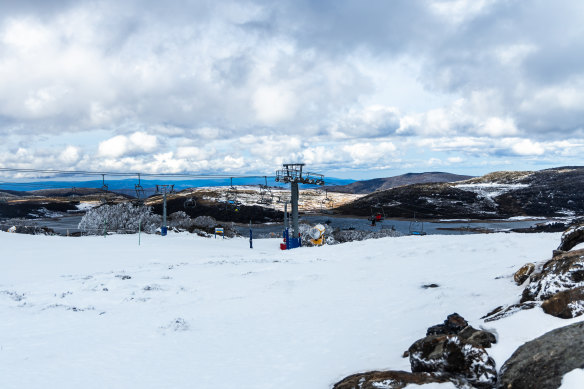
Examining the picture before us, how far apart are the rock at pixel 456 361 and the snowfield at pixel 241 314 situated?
0.48 meters

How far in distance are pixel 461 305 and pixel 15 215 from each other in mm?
177165

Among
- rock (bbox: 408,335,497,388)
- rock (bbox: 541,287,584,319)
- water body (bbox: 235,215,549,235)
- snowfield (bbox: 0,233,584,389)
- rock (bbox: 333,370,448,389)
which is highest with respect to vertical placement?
rock (bbox: 541,287,584,319)

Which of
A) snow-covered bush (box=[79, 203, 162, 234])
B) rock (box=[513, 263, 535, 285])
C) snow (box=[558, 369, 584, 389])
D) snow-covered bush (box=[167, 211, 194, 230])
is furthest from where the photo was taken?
snow-covered bush (box=[79, 203, 162, 234])

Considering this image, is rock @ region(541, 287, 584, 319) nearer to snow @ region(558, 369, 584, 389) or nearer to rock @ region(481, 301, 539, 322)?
rock @ region(481, 301, 539, 322)

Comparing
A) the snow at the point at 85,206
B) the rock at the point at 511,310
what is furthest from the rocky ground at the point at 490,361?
the snow at the point at 85,206

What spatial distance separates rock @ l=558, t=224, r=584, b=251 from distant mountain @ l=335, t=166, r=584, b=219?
5019 inches

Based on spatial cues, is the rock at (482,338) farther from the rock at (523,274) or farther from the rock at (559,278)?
the rock at (523,274)

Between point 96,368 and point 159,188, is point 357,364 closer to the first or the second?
point 96,368

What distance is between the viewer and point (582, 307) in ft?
24.4

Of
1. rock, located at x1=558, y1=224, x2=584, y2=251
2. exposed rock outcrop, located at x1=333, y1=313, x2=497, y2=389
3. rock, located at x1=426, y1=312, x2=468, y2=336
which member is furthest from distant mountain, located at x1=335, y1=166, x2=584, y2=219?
exposed rock outcrop, located at x1=333, y1=313, x2=497, y2=389

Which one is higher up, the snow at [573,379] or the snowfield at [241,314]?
the snow at [573,379]

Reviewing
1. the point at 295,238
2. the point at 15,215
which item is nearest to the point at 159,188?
the point at 295,238

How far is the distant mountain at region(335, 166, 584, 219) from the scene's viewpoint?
147m

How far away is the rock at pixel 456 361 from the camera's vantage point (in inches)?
245
